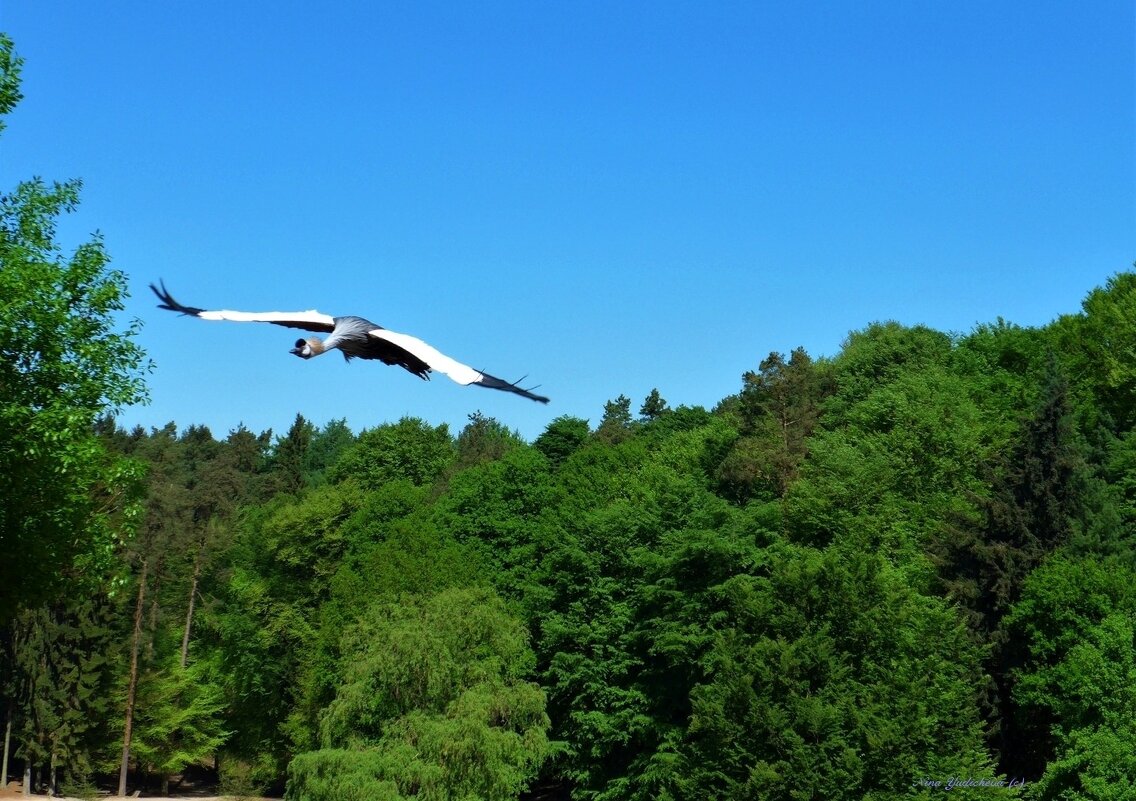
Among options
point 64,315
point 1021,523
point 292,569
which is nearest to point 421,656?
point 64,315

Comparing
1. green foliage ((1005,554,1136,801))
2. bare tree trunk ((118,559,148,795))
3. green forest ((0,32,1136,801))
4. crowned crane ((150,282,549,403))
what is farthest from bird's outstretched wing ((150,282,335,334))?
bare tree trunk ((118,559,148,795))

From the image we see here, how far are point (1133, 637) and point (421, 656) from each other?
21854 mm

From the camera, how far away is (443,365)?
12984 mm

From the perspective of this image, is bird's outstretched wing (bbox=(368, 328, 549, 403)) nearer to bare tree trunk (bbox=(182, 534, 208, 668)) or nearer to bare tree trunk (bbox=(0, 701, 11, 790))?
bare tree trunk (bbox=(0, 701, 11, 790))

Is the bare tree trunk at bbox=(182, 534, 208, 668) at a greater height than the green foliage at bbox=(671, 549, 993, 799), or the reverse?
the bare tree trunk at bbox=(182, 534, 208, 668)

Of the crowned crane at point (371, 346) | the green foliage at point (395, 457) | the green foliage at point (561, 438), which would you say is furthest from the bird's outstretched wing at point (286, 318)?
the green foliage at point (395, 457)

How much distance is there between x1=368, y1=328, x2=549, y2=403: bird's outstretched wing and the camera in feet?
41.0

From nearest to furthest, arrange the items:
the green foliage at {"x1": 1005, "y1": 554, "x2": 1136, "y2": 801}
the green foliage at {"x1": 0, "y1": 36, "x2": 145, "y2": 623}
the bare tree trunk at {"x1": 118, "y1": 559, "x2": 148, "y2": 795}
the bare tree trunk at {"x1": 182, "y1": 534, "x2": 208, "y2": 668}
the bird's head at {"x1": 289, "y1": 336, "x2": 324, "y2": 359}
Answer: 1. the bird's head at {"x1": 289, "y1": 336, "x2": 324, "y2": 359}
2. the green foliage at {"x1": 0, "y1": 36, "x2": 145, "y2": 623}
3. the green foliage at {"x1": 1005, "y1": 554, "x2": 1136, "y2": 801}
4. the bare tree trunk at {"x1": 118, "y1": 559, "x2": 148, "y2": 795}
5. the bare tree trunk at {"x1": 182, "y1": 534, "x2": 208, "y2": 668}

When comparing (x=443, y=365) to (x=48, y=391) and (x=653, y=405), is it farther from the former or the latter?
(x=653, y=405)

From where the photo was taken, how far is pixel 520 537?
6356 centimetres

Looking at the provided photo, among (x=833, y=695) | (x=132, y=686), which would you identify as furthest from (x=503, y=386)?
(x=132, y=686)

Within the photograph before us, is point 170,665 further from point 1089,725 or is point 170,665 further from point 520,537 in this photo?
point 1089,725

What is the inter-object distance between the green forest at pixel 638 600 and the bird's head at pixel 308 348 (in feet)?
48.7

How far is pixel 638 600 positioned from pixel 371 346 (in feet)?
120
